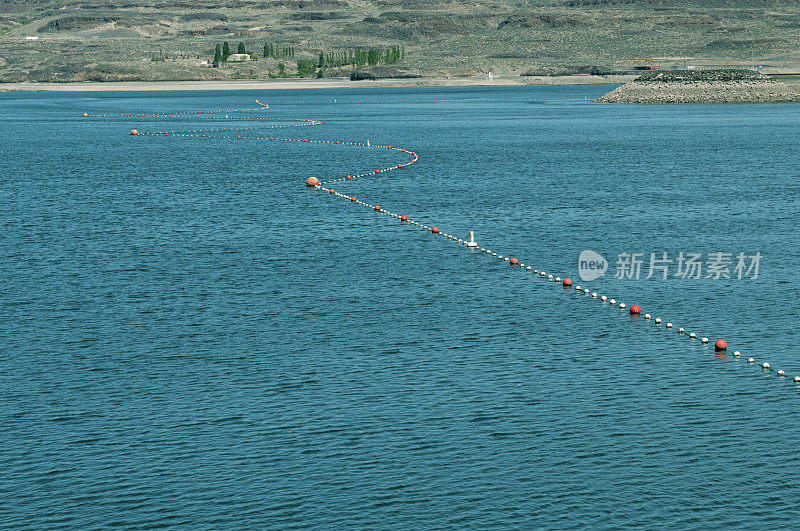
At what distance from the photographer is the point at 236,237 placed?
3418 inches

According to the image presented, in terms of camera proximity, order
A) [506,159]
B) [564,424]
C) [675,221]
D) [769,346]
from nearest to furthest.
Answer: [564,424], [769,346], [675,221], [506,159]

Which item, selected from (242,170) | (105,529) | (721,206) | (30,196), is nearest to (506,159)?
(242,170)

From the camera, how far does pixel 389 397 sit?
45.6 meters

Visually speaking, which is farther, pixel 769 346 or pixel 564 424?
pixel 769 346

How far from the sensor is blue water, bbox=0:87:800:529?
3641 centimetres

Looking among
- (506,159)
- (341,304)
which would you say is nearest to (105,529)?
(341,304)

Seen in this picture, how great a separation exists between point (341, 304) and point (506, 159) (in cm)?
9156

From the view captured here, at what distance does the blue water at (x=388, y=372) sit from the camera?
3641cm

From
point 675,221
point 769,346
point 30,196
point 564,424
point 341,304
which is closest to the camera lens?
point 564,424

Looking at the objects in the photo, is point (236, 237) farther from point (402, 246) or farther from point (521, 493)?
point (521, 493)

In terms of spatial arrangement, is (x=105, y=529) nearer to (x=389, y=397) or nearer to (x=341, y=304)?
(x=389, y=397)

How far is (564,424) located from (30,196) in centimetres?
8803

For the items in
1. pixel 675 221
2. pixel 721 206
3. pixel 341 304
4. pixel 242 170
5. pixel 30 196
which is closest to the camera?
pixel 341 304

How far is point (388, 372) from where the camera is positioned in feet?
161
